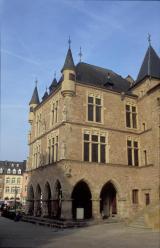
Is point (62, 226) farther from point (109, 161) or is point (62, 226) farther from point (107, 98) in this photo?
point (107, 98)

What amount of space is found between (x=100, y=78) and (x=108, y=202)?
41.0 ft

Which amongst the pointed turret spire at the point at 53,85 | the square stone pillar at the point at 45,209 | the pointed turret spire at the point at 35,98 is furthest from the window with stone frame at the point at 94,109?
the pointed turret spire at the point at 35,98

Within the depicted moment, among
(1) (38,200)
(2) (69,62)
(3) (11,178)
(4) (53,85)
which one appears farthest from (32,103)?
(3) (11,178)

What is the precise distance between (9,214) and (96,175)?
1261 cm

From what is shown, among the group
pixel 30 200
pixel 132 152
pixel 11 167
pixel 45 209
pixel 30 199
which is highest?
pixel 11 167

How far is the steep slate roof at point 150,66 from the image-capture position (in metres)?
28.8

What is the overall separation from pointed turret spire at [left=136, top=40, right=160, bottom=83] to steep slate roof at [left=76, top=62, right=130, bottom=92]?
222 centimetres

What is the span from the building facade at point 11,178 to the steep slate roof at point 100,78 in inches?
2348

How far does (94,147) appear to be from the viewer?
25438 millimetres

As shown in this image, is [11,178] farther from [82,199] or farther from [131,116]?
[131,116]

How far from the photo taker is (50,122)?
2844 cm

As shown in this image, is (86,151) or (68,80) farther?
(68,80)

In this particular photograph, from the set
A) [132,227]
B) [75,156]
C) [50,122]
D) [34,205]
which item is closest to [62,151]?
[75,156]

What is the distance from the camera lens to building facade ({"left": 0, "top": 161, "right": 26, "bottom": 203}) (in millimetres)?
84188
